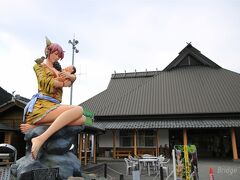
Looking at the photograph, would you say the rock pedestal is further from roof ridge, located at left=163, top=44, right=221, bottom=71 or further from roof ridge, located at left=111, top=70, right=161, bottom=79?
roof ridge, located at left=111, top=70, right=161, bottom=79

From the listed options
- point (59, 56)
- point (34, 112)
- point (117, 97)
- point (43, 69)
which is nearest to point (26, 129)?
point (34, 112)

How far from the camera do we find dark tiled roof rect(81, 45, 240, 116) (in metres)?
18.6

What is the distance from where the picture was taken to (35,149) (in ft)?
17.0

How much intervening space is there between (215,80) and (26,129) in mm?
18492

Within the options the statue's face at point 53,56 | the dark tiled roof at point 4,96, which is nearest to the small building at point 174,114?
the dark tiled roof at point 4,96

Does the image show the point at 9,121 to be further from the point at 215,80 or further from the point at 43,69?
the point at 215,80

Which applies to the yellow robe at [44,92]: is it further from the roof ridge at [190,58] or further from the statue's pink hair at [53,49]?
the roof ridge at [190,58]

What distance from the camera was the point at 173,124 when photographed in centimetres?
1728

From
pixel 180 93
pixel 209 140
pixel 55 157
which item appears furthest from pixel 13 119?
pixel 209 140

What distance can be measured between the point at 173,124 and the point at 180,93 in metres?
3.89

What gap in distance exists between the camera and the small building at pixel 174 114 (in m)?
→ 17.6

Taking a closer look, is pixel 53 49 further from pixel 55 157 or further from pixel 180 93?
pixel 180 93

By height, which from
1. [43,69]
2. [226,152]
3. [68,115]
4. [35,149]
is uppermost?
[43,69]

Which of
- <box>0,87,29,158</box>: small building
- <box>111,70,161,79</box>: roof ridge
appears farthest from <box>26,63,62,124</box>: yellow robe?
<box>111,70,161,79</box>: roof ridge
